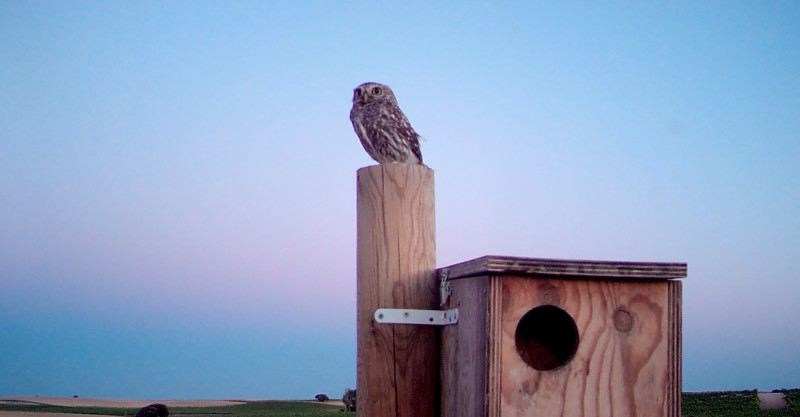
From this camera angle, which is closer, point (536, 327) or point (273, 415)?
point (536, 327)

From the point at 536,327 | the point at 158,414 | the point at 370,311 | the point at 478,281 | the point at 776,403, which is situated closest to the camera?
the point at 478,281

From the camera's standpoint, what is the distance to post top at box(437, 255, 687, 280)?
2.89 metres

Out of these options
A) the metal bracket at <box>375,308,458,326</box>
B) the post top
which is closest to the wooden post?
the metal bracket at <box>375,308,458,326</box>

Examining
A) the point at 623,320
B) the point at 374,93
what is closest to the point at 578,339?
the point at 623,320

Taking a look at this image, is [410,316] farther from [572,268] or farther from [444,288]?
[572,268]

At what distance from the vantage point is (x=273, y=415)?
55.8 feet

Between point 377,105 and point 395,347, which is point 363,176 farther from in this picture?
point 377,105

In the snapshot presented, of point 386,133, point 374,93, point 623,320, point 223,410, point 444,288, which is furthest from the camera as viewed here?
point 223,410

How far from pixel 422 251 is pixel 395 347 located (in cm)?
46

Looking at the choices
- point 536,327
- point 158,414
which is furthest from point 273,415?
point 536,327

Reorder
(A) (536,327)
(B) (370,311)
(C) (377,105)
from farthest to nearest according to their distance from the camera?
(C) (377,105), (A) (536,327), (B) (370,311)

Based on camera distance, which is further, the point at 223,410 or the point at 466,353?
the point at 223,410

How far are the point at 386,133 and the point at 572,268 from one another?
13.3ft

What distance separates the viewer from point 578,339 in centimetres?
304
